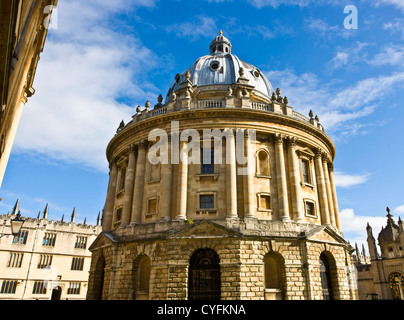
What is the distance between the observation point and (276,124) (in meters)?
27.3

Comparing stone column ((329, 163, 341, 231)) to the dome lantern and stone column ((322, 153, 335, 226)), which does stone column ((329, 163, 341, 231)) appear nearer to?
stone column ((322, 153, 335, 226))

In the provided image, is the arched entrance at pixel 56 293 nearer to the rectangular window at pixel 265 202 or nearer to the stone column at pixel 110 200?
the stone column at pixel 110 200

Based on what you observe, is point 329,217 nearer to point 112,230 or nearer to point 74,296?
point 112,230

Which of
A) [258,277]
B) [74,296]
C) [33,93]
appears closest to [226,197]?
[258,277]

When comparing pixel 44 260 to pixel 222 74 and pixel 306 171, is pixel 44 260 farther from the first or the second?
pixel 306 171

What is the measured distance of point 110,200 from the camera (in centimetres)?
3120

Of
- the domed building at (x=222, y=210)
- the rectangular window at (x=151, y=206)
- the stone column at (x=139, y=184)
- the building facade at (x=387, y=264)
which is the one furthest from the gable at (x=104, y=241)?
the building facade at (x=387, y=264)

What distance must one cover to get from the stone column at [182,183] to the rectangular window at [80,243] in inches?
1430

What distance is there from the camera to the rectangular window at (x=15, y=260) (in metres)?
47.1

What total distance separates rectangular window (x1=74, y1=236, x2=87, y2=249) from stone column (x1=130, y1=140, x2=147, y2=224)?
106 feet

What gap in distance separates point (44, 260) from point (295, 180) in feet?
140

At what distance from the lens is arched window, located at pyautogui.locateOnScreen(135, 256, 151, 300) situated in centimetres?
2352

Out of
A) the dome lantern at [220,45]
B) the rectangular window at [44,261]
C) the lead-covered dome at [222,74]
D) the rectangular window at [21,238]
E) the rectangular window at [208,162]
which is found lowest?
the rectangular window at [44,261]
